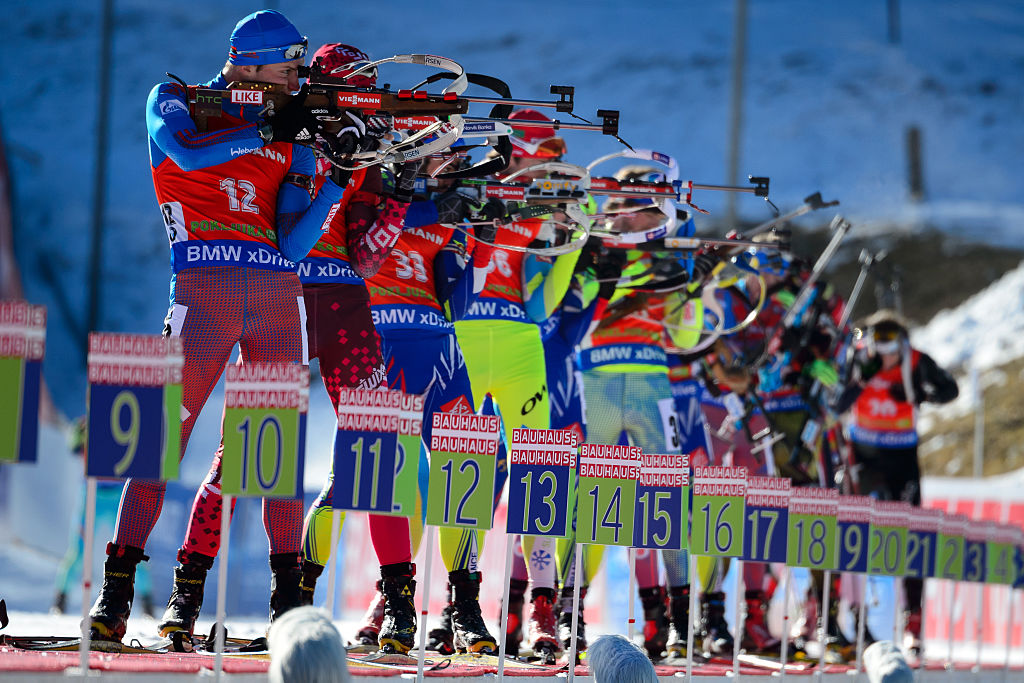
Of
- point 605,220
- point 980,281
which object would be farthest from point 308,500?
point 980,281

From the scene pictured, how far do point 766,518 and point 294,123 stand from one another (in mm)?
2563

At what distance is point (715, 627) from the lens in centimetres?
702

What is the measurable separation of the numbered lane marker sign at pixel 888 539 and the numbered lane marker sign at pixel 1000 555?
1.27 metres

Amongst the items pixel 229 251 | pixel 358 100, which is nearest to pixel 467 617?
pixel 229 251

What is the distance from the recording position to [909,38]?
29.7 m

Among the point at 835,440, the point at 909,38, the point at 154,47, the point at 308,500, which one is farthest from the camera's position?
the point at 909,38

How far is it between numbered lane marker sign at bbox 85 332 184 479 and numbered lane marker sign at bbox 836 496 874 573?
12.5ft

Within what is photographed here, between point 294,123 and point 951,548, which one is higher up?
point 294,123

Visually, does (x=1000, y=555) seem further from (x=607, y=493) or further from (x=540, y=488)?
(x=540, y=488)

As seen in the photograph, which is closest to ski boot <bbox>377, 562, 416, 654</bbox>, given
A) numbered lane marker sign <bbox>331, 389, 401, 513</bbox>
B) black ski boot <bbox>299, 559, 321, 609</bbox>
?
black ski boot <bbox>299, 559, 321, 609</bbox>

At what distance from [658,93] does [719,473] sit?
24.5 metres

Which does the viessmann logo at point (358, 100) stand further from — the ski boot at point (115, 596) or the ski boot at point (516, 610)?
the ski boot at point (516, 610)

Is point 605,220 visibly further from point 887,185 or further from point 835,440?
point 887,185

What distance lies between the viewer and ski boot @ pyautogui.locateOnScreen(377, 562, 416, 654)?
191 inches
